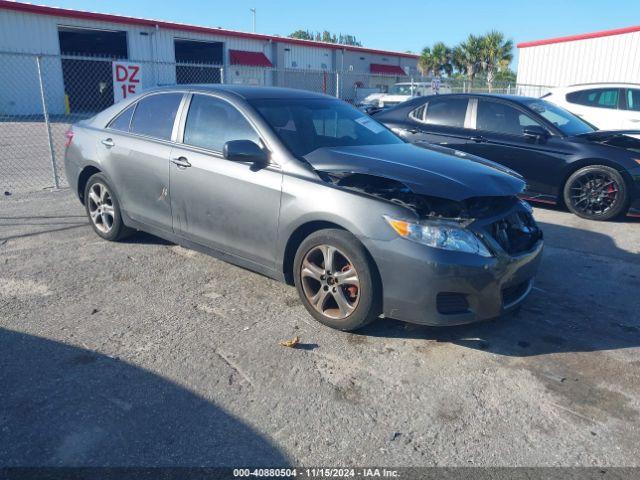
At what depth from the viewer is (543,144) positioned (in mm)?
7512

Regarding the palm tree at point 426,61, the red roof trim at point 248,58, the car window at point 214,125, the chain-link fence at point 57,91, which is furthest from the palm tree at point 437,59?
the car window at point 214,125

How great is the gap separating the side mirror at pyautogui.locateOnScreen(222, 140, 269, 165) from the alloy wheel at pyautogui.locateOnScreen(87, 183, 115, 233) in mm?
2071

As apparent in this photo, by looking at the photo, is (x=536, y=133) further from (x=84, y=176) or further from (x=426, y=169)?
(x=84, y=176)

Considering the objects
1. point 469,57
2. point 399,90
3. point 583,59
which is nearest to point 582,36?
point 583,59

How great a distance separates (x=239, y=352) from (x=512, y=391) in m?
1.72

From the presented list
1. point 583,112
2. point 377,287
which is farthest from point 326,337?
point 583,112

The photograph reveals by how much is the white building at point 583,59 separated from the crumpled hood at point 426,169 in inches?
948

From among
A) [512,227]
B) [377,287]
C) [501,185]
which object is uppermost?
[501,185]

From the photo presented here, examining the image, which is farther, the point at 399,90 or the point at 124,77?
the point at 399,90

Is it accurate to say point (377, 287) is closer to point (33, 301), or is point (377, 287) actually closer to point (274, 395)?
point (274, 395)

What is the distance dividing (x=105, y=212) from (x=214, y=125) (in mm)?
1827

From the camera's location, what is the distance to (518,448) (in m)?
2.72

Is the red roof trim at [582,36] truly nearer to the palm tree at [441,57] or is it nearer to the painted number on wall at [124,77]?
the palm tree at [441,57]

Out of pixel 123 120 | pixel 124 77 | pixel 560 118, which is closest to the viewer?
pixel 123 120
